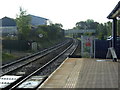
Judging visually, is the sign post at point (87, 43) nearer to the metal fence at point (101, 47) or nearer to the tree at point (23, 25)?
the metal fence at point (101, 47)

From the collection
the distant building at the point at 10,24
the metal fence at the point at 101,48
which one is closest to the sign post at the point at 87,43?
the metal fence at the point at 101,48

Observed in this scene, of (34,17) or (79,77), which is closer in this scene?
(79,77)

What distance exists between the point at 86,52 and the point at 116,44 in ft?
9.57

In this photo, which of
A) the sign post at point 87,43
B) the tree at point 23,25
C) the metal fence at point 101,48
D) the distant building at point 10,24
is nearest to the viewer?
the sign post at point 87,43

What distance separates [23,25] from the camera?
134ft

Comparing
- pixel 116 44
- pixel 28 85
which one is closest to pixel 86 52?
pixel 116 44

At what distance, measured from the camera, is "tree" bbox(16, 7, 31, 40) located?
3953 cm

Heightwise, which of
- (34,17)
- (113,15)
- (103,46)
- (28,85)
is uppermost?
(34,17)

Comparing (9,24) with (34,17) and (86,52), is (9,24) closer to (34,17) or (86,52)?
(34,17)

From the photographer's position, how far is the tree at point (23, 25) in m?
39.5

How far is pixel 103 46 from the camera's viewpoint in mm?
20484

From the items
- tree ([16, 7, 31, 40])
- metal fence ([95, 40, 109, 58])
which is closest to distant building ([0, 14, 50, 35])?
tree ([16, 7, 31, 40])

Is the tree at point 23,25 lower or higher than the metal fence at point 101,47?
higher

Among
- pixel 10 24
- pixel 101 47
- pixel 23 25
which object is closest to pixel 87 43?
pixel 101 47
